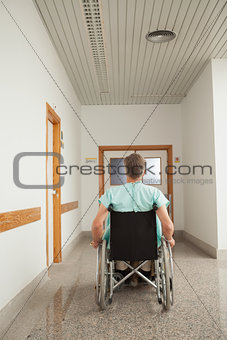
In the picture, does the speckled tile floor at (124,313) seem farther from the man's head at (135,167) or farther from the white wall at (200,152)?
the white wall at (200,152)

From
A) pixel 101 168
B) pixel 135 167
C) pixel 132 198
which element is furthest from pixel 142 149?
pixel 132 198

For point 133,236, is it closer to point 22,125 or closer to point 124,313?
point 124,313

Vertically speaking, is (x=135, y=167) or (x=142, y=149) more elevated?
(x=142, y=149)

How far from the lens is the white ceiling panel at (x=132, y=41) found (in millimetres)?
3008

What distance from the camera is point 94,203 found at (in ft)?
20.9

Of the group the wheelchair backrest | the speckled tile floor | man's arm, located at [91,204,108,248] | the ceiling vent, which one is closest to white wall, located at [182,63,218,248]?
the speckled tile floor

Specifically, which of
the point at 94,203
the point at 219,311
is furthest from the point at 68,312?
the point at 94,203

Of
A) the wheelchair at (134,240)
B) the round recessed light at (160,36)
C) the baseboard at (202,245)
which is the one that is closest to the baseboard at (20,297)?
the wheelchair at (134,240)

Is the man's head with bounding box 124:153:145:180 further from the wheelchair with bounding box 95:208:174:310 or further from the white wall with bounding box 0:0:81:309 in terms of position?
the white wall with bounding box 0:0:81:309

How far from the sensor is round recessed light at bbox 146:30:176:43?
3.46 meters

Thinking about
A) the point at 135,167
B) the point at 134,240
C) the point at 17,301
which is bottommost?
the point at 17,301

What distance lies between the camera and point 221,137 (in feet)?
13.6

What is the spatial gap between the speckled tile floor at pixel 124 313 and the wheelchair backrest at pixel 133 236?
1.33 feet

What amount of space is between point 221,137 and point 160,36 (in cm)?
154
